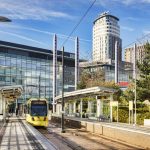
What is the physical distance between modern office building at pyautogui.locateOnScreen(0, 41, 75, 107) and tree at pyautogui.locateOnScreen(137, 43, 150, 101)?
5506cm

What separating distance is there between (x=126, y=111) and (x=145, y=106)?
3.33 m

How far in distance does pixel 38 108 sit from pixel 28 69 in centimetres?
7259

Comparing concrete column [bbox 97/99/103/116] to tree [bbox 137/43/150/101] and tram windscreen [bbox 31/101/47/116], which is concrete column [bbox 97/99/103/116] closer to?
tree [bbox 137/43/150/101]

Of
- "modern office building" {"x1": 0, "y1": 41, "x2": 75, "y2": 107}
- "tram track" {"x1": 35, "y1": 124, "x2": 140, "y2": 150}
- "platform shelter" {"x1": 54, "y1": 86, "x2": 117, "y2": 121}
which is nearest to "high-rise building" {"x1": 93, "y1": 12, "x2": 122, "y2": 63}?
"modern office building" {"x1": 0, "y1": 41, "x2": 75, "y2": 107}

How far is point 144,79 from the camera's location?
57.9 m

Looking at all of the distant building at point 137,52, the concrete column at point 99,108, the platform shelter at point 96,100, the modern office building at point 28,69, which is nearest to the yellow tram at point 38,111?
the platform shelter at point 96,100

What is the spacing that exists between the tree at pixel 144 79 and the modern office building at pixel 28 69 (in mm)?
55061

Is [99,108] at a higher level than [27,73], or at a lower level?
lower

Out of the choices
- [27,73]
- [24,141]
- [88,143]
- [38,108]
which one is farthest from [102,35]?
[24,141]

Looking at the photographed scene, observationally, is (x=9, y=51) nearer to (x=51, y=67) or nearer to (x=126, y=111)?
(x=51, y=67)

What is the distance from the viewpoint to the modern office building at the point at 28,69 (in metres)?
112

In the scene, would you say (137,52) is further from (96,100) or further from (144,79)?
(96,100)

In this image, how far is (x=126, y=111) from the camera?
56.2m

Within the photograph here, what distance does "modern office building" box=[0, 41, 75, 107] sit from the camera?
112 m
